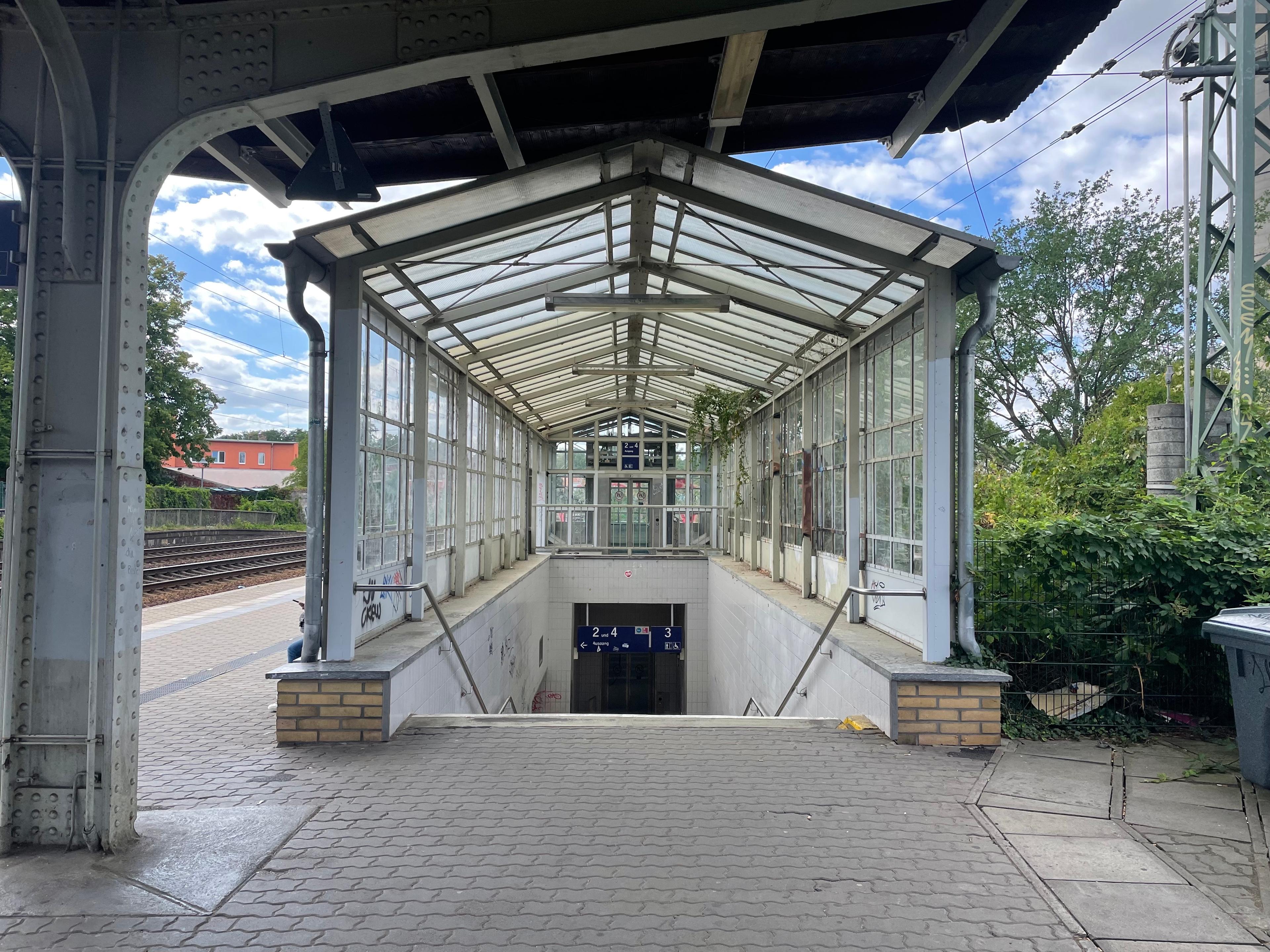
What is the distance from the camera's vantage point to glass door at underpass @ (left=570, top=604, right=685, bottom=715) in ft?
54.5

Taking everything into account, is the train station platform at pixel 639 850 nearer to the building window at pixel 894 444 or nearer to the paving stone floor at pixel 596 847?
the paving stone floor at pixel 596 847

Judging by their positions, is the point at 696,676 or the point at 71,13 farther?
the point at 696,676

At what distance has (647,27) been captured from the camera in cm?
354

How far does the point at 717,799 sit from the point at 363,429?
4.10 m

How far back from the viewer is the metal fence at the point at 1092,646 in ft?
19.8

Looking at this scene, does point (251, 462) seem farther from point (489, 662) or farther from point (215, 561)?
point (489, 662)

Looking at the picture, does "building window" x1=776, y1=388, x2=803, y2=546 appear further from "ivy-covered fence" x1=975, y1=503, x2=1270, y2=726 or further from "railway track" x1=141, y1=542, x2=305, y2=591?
"railway track" x1=141, y1=542, x2=305, y2=591

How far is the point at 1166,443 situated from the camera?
9266 millimetres

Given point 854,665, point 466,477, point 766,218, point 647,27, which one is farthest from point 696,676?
point 647,27

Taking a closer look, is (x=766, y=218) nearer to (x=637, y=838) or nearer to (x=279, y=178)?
(x=279, y=178)

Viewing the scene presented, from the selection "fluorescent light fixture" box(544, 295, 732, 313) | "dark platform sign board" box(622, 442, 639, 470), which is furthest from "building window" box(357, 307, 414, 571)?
"dark platform sign board" box(622, 442, 639, 470)

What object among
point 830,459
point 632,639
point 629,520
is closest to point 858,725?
point 830,459

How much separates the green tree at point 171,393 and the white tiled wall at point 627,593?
75.8 ft

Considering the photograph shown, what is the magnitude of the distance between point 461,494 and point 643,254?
4.30 m
